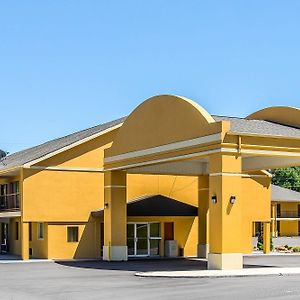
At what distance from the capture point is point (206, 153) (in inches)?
1026

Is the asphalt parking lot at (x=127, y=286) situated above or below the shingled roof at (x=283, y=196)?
below

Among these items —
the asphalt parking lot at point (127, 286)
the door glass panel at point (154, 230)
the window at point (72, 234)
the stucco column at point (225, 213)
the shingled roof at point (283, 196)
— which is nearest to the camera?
the asphalt parking lot at point (127, 286)

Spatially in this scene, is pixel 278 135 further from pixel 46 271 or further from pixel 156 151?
pixel 46 271

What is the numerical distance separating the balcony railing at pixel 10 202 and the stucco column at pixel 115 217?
6.38 m

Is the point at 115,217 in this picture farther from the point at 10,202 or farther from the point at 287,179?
the point at 287,179

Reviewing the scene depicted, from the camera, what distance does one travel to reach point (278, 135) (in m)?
26.5

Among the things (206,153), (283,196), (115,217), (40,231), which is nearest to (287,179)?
(283,196)

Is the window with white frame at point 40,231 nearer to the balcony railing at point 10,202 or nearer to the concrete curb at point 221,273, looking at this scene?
the balcony railing at point 10,202

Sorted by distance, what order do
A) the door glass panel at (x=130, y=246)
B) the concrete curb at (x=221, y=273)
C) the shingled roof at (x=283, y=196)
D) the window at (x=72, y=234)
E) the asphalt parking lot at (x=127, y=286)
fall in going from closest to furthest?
1. the asphalt parking lot at (x=127, y=286)
2. the concrete curb at (x=221, y=273)
3. the window at (x=72, y=234)
4. the door glass panel at (x=130, y=246)
5. the shingled roof at (x=283, y=196)

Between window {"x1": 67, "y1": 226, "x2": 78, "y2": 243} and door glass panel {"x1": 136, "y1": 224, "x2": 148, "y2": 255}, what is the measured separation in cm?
342

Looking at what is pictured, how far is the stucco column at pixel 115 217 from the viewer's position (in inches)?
1336

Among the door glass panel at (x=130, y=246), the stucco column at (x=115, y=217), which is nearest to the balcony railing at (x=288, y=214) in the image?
the door glass panel at (x=130, y=246)

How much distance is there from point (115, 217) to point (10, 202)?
8.92m

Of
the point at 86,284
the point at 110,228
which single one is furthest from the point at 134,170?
the point at 86,284
